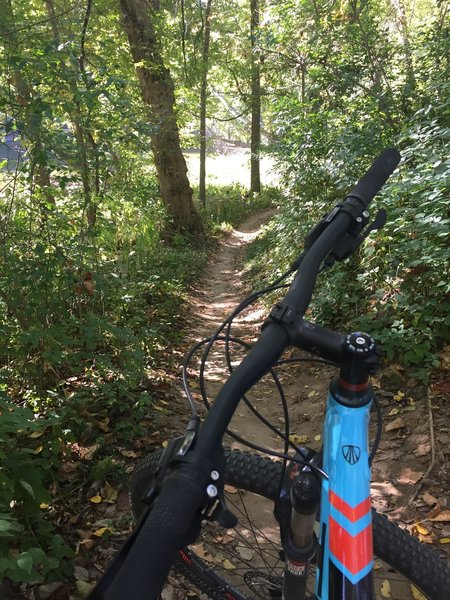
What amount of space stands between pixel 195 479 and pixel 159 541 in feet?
0.39

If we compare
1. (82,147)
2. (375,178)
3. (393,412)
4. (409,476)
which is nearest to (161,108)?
(82,147)

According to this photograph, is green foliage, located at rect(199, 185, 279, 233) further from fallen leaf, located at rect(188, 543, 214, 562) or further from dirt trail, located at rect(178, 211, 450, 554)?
fallen leaf, located at rect(188, 543, 214, 562)

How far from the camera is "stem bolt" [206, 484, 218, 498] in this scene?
807 mm

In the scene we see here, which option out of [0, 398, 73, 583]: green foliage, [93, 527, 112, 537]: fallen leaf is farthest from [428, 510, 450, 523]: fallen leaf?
[0, 398, 73, 583]: green foliage

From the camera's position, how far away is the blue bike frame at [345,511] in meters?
1.07

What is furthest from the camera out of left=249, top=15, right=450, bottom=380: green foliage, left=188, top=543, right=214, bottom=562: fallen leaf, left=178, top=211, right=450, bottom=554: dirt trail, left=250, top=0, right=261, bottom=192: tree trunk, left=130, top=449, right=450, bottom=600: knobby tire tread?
left=250, top=0, right=261, bottom=192: tree trunk

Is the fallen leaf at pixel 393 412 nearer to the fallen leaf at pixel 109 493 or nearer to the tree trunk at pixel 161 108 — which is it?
the fallen leaf at pixel 109 493

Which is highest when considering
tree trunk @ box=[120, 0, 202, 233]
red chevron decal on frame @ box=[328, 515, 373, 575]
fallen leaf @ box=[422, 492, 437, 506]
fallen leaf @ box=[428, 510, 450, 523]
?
tree trunk @ box=[120, 0, 202, 233]

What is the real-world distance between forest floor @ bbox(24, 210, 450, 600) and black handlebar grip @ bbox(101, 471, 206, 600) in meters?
1.90

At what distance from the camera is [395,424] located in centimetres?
369

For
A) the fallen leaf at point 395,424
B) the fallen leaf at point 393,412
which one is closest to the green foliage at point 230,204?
the fallen leaf at point 393,412

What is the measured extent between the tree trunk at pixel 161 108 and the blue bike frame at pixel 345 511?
7.28 m

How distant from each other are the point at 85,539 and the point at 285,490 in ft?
5.76

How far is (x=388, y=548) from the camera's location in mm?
1496
